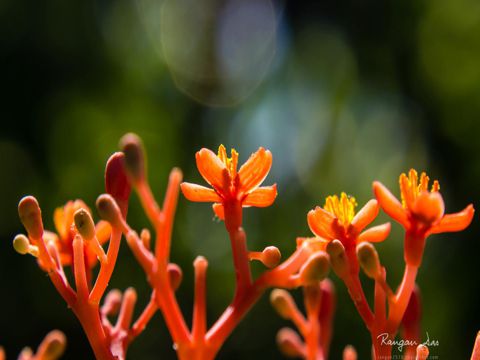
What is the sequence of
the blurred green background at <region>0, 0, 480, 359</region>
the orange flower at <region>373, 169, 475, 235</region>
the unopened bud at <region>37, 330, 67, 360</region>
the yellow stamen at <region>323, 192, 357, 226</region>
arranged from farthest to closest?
the blurred green background at <region>0, 0, 480, 359</region>
the unopened bud at <region>37, 330, 67, 360</region>
the yellow stamen at <region>323, 192, 357, 226</region>
the orange flower at <region>373, 169, 475, 235</region>

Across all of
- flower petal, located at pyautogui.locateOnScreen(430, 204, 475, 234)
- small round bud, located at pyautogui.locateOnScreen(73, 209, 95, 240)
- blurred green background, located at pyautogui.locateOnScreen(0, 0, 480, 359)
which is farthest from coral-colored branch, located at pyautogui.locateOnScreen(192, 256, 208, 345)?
blurred green background, located at pyautogui.locateOnScreen(0, 0, 480, 359)

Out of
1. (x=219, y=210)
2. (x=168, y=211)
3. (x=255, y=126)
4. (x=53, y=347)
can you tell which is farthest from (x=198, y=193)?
(x=255, y=126)

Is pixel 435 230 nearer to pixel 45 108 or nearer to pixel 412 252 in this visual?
pixel 412 252

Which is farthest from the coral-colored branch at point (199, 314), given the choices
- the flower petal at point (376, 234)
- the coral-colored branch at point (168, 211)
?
the flower petal at point (376, 234)

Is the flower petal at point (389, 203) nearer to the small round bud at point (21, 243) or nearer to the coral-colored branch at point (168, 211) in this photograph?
the coral-colored branch at point (168, 211)

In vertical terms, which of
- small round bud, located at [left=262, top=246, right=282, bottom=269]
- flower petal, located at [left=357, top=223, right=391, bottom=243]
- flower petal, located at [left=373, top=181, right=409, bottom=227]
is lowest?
flower petal, located at [left=357, top=223, right=391, bottom=243]

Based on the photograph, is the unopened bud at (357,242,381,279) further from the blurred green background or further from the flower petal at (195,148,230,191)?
the blurred green background
